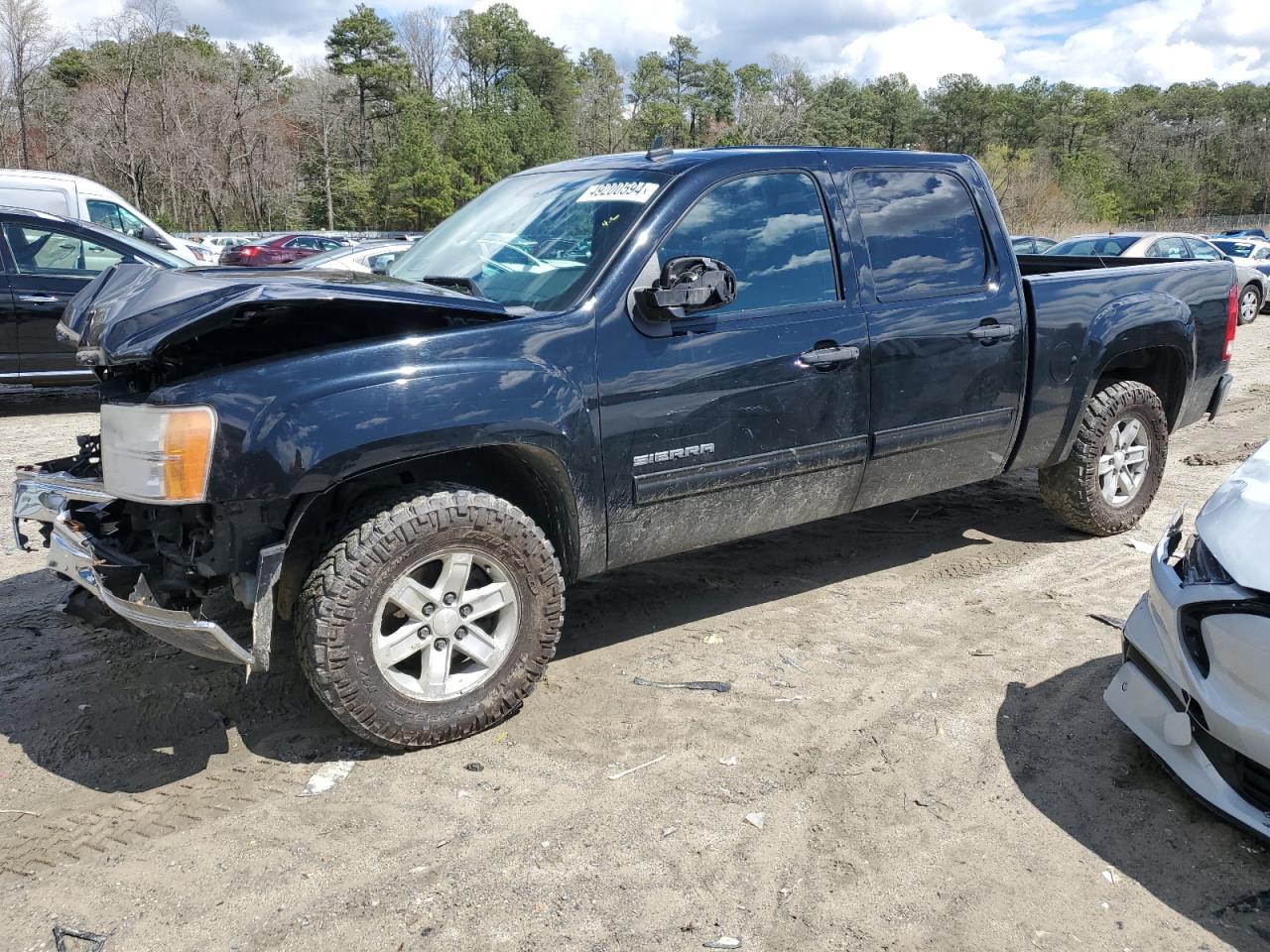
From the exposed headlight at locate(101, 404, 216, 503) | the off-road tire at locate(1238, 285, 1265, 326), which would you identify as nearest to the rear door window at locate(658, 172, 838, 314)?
the exposed headlight at locate(101, 404, 216, 503)

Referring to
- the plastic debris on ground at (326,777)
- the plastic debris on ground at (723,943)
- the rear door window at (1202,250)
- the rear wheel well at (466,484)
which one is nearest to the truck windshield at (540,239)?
the rear wheel well at (466,484)

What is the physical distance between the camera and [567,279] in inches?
144

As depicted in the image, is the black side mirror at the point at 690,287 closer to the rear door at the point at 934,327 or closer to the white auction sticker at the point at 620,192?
the white auction sticker at the point at 620,192

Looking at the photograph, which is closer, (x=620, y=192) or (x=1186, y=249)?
(x=620, y=192)

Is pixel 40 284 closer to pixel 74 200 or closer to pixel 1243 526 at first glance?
pixel 74 200

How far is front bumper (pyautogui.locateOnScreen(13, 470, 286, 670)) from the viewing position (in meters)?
2.93

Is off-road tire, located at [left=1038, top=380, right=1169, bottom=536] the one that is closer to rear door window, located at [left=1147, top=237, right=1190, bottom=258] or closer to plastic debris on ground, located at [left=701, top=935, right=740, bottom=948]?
plastic debris on ground, located at [left=701, top=935, right=740, bottom=948]

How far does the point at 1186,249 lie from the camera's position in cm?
1597

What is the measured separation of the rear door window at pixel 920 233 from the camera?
168 inches

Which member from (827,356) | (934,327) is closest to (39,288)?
(827,356)

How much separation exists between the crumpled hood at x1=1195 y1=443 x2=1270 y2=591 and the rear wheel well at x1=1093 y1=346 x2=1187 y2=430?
7.13 ft

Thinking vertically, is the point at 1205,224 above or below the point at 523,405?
above

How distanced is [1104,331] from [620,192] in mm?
2714

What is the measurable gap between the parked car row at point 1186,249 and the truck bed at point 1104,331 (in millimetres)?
7849
